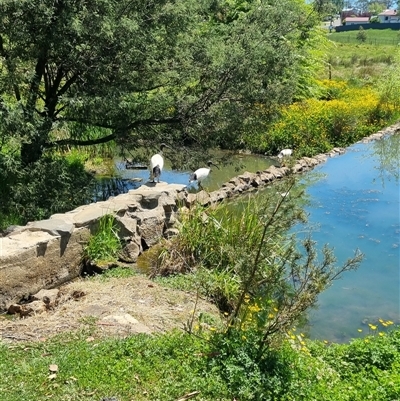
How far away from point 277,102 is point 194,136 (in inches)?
71.0

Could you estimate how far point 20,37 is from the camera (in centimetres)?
819

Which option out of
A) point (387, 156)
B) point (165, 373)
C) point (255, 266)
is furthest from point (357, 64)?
point (165, 373)

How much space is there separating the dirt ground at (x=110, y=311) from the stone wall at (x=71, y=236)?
0.33 meters

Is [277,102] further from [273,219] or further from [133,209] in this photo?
[273,219]

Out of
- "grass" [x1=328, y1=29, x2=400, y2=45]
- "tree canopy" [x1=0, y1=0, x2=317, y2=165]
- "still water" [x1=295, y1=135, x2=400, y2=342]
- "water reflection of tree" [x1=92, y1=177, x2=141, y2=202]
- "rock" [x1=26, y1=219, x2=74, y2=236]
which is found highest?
"tree canopy" [x1=0, y1=0, x2=317, y2=165]

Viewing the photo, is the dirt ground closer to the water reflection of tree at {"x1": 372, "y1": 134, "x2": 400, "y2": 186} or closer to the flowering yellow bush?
the water reflection of tree at {"x1": 372, "y1": 134, "x2": 400, "y2": 186}

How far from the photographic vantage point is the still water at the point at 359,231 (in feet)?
21.9

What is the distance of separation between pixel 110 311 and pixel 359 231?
5.46 m

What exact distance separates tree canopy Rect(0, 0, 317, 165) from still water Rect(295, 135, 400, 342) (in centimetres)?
237

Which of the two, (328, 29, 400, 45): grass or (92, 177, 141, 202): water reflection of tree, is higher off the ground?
(328, 29, 400, 45): grass

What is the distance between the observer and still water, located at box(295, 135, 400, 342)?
6.69 metres

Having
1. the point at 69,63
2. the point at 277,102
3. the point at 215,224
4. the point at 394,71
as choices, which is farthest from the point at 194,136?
the point at 394,71

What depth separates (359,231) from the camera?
964 cm

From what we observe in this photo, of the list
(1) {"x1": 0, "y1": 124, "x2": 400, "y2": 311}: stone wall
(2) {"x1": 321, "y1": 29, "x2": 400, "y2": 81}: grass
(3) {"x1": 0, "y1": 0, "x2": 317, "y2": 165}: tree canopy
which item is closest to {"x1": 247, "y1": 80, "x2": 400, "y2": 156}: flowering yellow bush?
(3) {"x1": 0, "y1": 0, "x2": 317, "y2": 165}: tree canopy
